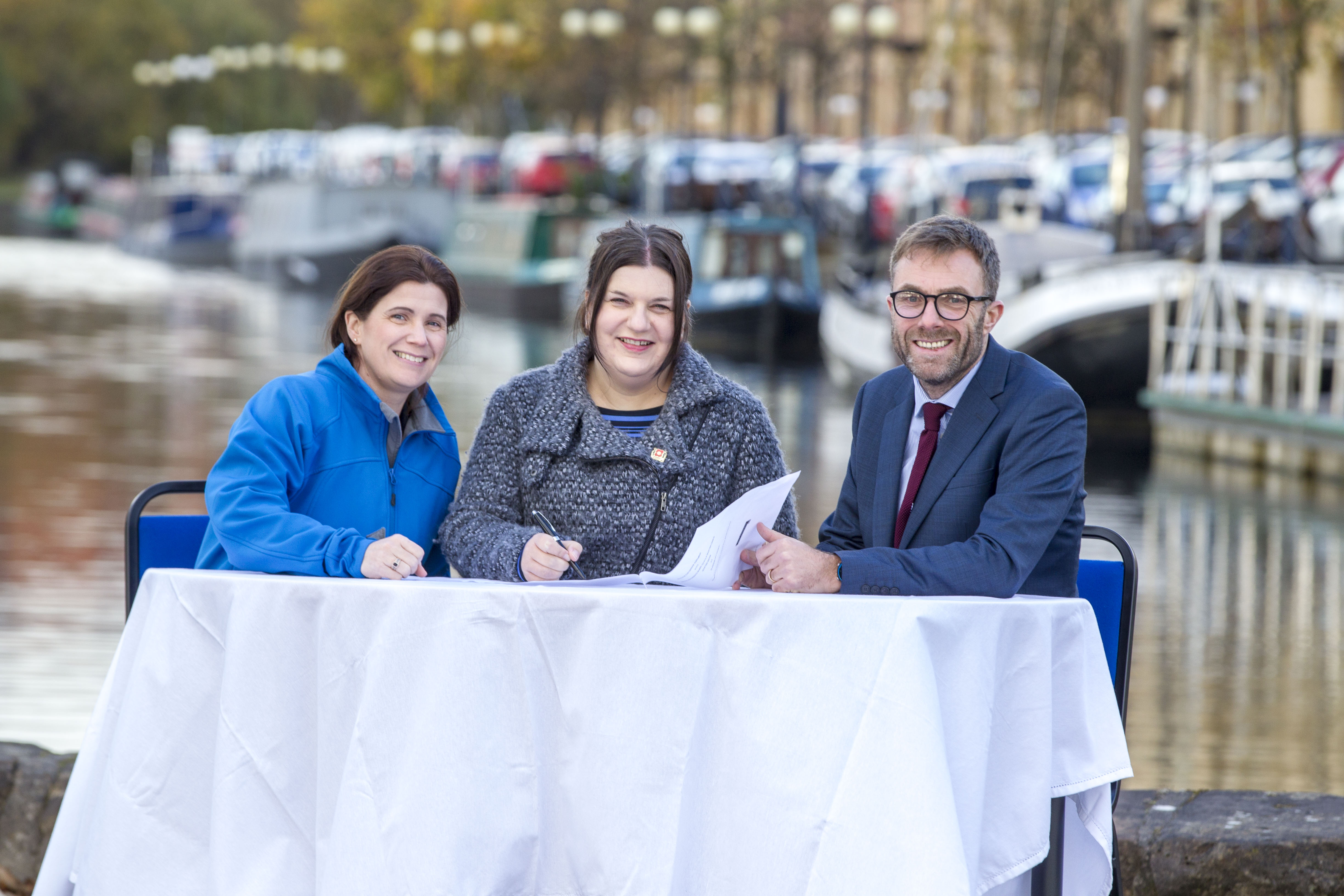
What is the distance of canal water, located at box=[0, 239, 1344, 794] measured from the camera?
731cm

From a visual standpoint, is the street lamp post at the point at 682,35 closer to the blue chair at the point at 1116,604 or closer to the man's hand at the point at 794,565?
the blue chair at the point at 1116,604

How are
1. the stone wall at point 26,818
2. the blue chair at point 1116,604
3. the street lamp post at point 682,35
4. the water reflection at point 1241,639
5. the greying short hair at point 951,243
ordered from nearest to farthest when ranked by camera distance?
1. the greying short hair at point 951,243
2. the blue chair at point 1116,604
3. the stone wall at point 26,818
4. the water reflection at point 1241,639
5. the street lamp post at point 682,35

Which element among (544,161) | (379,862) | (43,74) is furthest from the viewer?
(43,74)

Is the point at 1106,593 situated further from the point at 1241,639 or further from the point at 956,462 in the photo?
the point at 1241,639

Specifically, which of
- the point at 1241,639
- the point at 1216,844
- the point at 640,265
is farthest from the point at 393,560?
the point at 1241,639

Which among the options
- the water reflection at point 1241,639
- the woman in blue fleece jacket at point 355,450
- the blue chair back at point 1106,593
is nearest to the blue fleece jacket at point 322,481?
the woman in blue fleece jacket at point 355,450

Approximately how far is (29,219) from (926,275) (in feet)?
272

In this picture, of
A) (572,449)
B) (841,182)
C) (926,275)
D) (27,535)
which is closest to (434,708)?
(572,449)

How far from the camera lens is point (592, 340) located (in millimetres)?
4254

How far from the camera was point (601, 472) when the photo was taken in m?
4.18

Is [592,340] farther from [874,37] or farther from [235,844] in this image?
[874,37]

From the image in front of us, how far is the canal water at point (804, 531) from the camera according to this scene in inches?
288

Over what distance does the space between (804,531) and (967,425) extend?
8.21 metres

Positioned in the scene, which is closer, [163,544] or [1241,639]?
[163,544]
